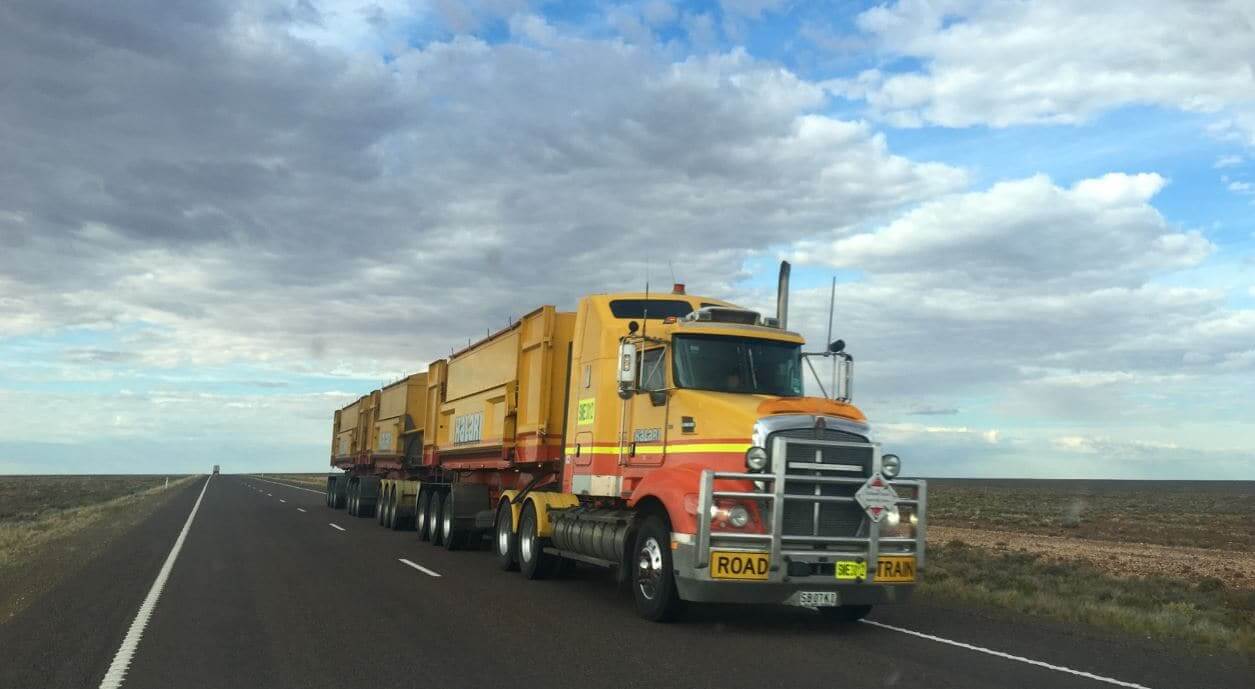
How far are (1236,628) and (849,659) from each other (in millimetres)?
6510

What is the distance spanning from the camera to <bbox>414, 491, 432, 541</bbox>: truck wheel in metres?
22.2

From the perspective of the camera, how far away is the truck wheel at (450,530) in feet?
65.5

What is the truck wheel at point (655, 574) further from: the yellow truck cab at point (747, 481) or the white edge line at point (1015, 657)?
the white edge line at point (1015, 657)

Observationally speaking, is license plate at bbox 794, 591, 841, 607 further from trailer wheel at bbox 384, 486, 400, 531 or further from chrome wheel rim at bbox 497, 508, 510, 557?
trailer wheel at bbox 384, 486, 400, 531

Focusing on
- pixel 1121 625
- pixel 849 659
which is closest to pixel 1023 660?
pixel 849 659

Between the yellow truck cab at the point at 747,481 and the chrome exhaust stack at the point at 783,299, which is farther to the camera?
the chrome exhaust stack at the point at 783,299

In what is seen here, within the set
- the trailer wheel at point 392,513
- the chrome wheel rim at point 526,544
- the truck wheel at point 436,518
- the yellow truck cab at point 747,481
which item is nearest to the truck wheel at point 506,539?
the chrome wheel rim at point 526,544

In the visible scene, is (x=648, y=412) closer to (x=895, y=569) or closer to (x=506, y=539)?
(x=895, y=569)

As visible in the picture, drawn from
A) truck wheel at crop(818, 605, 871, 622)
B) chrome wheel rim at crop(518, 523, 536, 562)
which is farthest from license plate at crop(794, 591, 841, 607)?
chrome wheel rim at crop(518, 523, 536, 562)

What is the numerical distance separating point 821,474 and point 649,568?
219 centimetres

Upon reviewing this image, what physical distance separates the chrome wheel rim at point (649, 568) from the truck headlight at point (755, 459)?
1457 mm

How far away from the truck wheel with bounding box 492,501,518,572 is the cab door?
173 inches

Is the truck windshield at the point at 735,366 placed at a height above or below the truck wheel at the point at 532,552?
above

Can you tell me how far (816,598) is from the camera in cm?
1017
